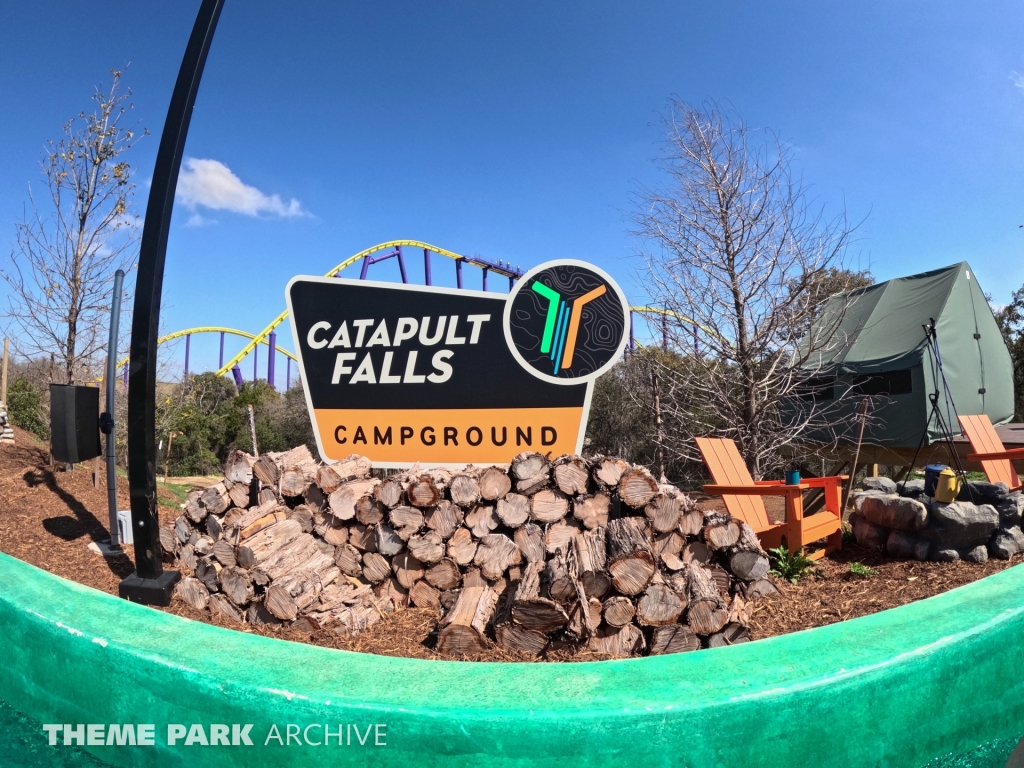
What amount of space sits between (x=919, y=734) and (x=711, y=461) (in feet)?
10.5

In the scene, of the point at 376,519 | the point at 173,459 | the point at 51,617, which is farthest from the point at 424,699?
the point at 173,459

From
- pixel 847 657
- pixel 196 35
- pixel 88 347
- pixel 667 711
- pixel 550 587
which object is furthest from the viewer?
pixel 88 347

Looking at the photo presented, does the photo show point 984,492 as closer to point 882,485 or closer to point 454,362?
point 882,485

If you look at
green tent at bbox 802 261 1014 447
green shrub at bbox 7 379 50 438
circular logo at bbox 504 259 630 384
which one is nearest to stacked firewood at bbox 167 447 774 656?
circular logo at bbox 504 259 630 384

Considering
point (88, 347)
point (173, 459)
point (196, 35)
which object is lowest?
point (173, 459)

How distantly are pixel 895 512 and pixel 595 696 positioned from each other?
4385 mm

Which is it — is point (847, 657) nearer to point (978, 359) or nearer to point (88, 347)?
point (88, 347)

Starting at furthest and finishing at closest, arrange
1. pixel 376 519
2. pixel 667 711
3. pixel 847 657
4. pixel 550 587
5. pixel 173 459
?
pixel 173 459 → pixel 376 519 → pixel 550 587 → pixel 847 657 → pixel 667 711

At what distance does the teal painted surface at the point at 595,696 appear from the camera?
4.50 ft

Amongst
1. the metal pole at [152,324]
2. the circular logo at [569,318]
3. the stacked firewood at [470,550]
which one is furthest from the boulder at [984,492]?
the metal pole at [152,324]

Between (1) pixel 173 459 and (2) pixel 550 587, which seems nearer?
(2) pixel 550 587

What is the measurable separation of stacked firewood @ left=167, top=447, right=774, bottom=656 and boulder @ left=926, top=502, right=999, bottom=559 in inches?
64.1

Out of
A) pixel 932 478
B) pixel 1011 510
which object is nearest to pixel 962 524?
pixel 932 478

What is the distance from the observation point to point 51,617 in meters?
2.02
